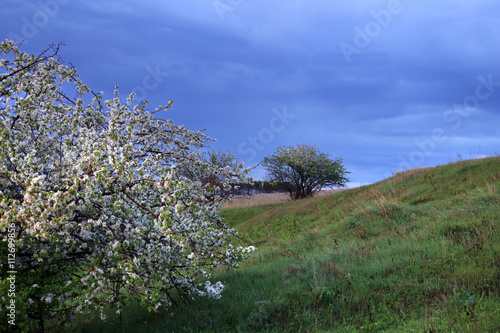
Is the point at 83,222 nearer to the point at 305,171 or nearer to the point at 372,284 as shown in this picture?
the point at 372,284

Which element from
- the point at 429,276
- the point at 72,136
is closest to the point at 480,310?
the point at 429,276

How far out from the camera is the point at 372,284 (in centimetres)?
775

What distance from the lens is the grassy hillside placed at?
21.2 ft

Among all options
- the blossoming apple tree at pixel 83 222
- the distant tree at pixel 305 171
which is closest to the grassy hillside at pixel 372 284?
the blossoming apple tree at pixel 83 222

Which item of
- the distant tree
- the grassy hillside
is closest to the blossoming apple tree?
the grassy hillside

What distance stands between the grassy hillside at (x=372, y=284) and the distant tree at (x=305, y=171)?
17.9 m

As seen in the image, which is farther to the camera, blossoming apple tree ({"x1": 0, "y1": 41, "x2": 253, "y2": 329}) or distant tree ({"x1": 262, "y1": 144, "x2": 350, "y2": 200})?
distant tree ({"x1": 262, "y1": 144, "x2": 350, "y2": 200})

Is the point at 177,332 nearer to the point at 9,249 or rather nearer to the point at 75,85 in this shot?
the point at 9,249

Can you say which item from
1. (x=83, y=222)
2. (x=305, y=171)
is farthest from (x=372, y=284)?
(x=305, y=171)

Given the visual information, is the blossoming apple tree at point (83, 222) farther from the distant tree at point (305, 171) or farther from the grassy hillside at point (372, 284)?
the distant tree at point (305, 171)

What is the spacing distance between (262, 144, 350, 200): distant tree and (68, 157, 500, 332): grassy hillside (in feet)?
58.7

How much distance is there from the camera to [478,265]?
316 inches

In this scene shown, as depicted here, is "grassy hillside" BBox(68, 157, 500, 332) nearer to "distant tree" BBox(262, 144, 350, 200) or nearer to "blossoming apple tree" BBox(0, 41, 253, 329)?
"blossoming apple tree" BBox(0, 41, 253, 329)

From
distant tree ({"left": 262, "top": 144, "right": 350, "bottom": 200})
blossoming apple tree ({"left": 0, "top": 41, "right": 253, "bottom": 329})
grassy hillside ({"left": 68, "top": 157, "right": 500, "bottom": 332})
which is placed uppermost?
distant tree ({"left": 262, "top": 144, "right": 350, "bottom": 200})
